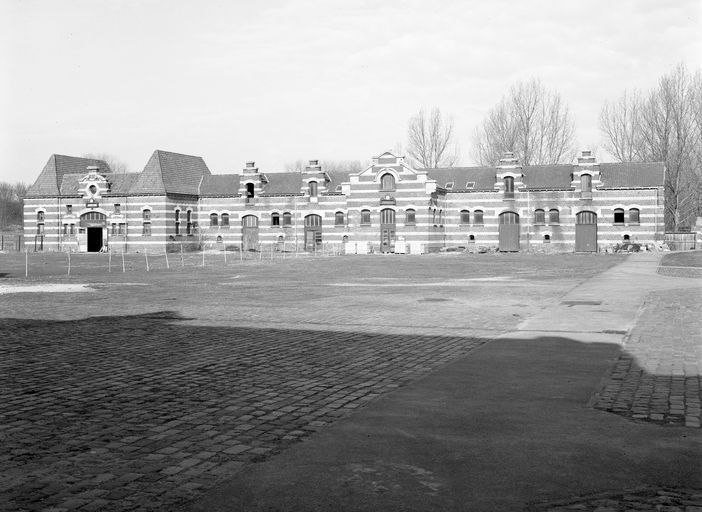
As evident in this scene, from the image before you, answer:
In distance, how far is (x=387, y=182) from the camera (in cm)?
6353

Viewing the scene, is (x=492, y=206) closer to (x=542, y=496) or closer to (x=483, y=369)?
(x=483, y=369)

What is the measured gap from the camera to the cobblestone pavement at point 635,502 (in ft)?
14.3

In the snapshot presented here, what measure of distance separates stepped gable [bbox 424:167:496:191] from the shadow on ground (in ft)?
181

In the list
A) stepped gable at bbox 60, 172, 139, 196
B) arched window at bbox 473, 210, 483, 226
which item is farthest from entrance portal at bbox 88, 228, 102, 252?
arched window at bbox 473, 210, 483, 226

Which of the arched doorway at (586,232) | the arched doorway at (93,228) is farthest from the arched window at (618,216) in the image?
the arched doorway at (93,228)

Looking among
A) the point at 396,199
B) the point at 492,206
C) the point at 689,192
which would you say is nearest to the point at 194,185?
the point at 396,199

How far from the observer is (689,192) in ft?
222

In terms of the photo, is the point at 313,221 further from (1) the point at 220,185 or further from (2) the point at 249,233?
(1) the point at 220,185

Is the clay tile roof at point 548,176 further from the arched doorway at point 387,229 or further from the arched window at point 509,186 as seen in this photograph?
the arched doorway at point 387,229

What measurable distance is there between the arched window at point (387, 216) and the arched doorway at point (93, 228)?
28.1 metres

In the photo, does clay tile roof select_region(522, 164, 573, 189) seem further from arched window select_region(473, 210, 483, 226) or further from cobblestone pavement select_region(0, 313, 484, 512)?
cobblestone pavement select_region(0, 313, 484, 512)

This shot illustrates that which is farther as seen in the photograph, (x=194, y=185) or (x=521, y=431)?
(x=194, y=185)

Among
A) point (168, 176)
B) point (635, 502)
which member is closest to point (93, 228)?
point (168, 176)

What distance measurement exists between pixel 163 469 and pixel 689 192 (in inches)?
2818
